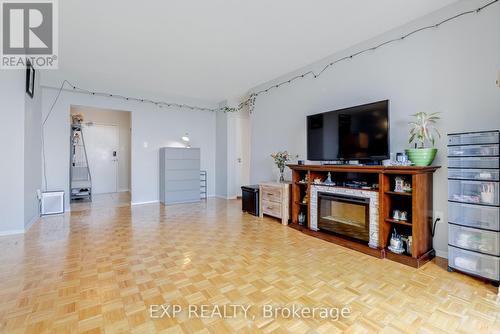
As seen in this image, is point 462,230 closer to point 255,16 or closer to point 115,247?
point 255,16

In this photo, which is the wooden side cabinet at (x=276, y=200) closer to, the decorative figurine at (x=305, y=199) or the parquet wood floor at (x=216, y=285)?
the decorative figurine at (x=305, y=199)

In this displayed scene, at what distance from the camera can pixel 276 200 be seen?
3.94 m

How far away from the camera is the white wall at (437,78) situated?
2.21 metres

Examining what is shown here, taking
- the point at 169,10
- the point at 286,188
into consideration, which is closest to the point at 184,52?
the point at 169,10

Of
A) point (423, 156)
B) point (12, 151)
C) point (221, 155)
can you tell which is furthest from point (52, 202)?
point (423, 156)

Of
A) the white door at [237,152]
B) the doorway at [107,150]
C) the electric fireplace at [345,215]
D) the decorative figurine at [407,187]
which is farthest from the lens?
the doorway at [107,150]

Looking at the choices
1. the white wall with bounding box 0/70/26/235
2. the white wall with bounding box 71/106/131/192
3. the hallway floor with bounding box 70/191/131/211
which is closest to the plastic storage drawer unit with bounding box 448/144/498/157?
the white wall with bounding box 0/70/26/235

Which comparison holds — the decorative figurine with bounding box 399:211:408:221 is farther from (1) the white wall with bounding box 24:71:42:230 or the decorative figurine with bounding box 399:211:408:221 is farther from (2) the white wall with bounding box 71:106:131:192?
(2) the white wall with bounding box 71:106:131:192

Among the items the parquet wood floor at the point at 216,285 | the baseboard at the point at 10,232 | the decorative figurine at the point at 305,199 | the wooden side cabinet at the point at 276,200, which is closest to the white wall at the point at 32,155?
the baseboard at the point at 10,232

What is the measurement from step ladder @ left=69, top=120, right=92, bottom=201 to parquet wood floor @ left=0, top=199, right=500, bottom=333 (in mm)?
3131

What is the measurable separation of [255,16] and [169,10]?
0.93 m

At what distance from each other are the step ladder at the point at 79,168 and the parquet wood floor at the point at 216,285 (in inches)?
123

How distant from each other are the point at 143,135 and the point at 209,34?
354cm

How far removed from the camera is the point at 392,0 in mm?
2359
